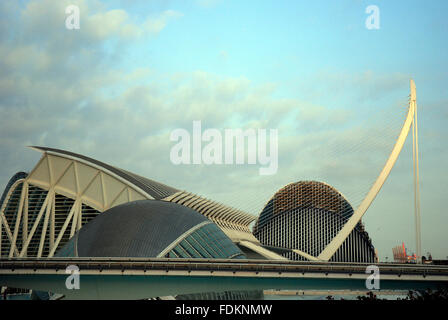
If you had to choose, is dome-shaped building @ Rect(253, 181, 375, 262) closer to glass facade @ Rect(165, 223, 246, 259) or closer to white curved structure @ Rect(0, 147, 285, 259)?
white curved structure @ Rect(0, 147, 285, 259)

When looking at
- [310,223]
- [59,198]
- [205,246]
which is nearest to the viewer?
[205,246]

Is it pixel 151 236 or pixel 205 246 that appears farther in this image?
pixel 205 246

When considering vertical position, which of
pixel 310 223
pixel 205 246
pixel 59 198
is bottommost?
pixel 205 246

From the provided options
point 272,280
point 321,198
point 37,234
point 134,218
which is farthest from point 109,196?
point 321,198

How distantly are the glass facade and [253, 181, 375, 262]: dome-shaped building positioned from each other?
60223 mm

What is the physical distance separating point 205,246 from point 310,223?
225 ft

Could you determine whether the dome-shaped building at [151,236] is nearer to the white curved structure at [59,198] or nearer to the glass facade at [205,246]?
the glass facade at [205,246]

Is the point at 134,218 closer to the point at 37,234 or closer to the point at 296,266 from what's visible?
the point at 296,266

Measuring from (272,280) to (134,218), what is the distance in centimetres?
1669

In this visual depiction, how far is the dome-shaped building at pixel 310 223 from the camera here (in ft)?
377

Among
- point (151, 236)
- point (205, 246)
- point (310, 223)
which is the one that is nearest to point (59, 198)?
point (151, 236)

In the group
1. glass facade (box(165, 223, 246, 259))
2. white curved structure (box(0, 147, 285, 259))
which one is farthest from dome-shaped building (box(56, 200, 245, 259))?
white curved structure (box(0, 147, 285, 259))

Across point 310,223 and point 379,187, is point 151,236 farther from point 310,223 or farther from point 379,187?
point 310,223

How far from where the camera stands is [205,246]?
50.7m
